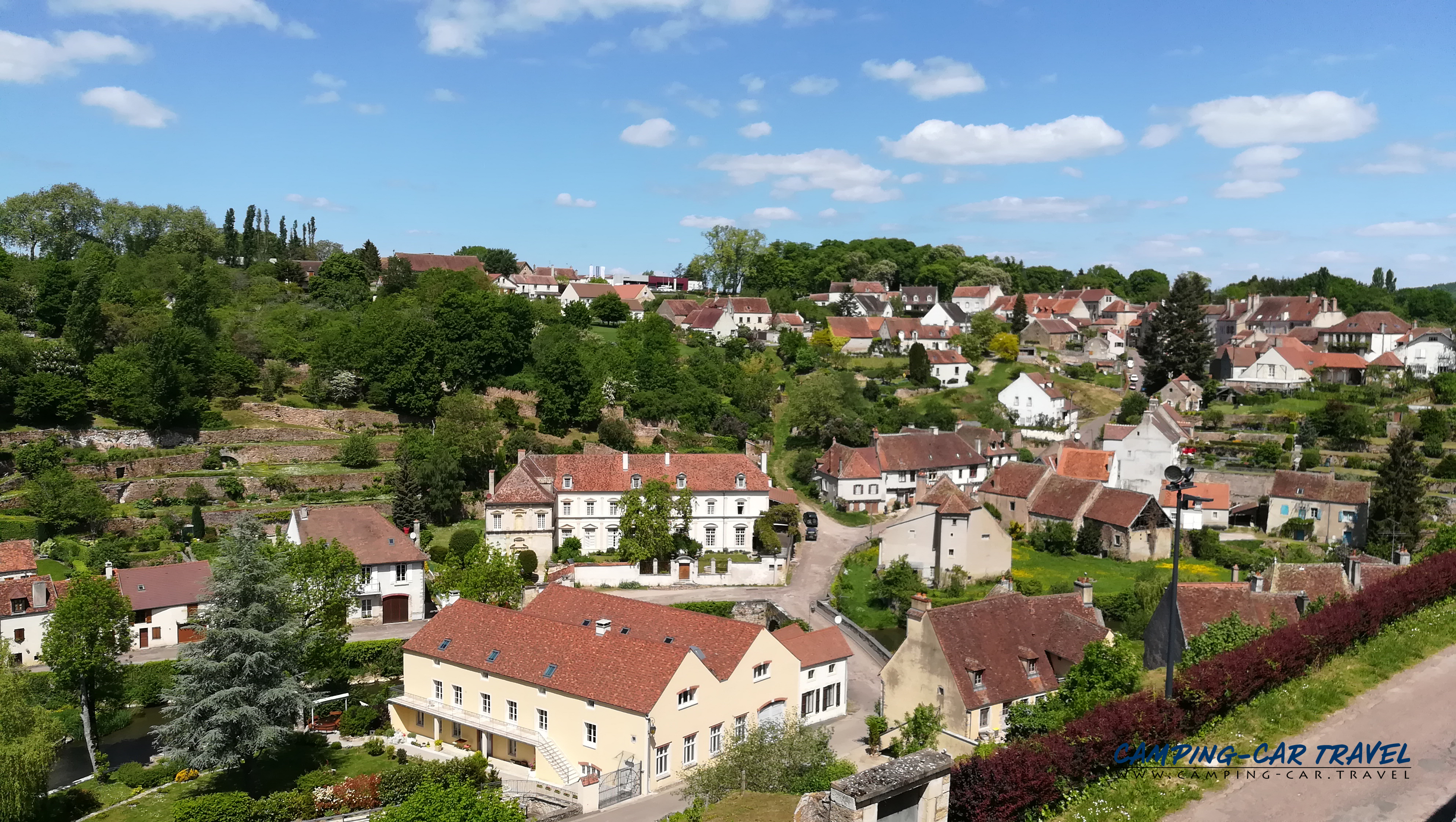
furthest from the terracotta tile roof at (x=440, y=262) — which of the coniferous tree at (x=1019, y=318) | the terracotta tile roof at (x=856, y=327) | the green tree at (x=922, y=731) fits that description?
the green tree at (x=922, y=731)

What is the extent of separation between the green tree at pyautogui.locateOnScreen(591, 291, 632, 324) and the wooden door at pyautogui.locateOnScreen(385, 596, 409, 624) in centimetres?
5771

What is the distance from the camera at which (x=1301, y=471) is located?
59250 millimetres

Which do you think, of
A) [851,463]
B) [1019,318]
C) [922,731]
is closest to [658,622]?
[922,731]

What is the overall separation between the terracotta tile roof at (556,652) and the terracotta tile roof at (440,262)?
7735cm

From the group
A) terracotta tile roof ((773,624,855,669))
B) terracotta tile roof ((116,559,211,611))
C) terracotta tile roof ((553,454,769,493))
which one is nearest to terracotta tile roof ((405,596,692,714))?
terracotta tile roof ((773,624,855,669))

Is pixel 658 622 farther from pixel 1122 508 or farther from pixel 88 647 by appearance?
pixel 1122 508

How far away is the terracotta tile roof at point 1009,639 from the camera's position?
29.3 m

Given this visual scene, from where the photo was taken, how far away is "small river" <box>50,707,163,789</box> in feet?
105

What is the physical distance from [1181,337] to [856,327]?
2934cm

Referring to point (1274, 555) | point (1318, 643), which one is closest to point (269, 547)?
point (1318, 643)

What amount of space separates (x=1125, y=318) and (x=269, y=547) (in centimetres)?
10152

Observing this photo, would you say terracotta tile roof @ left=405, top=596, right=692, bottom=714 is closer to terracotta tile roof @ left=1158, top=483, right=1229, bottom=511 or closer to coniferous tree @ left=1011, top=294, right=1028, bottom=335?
terracotta tile roof @ left=1158, top=483, right=1229, bottom=511

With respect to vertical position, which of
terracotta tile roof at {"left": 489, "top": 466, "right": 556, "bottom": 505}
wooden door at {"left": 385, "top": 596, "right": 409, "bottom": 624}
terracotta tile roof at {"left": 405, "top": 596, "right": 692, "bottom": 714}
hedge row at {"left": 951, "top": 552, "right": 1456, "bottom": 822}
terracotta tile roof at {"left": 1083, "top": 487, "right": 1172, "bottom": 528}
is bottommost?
wooden door at {"left": 385, "top": 596, "right": 409, "bottom": 624}

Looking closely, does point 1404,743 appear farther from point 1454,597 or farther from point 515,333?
point 515,333
